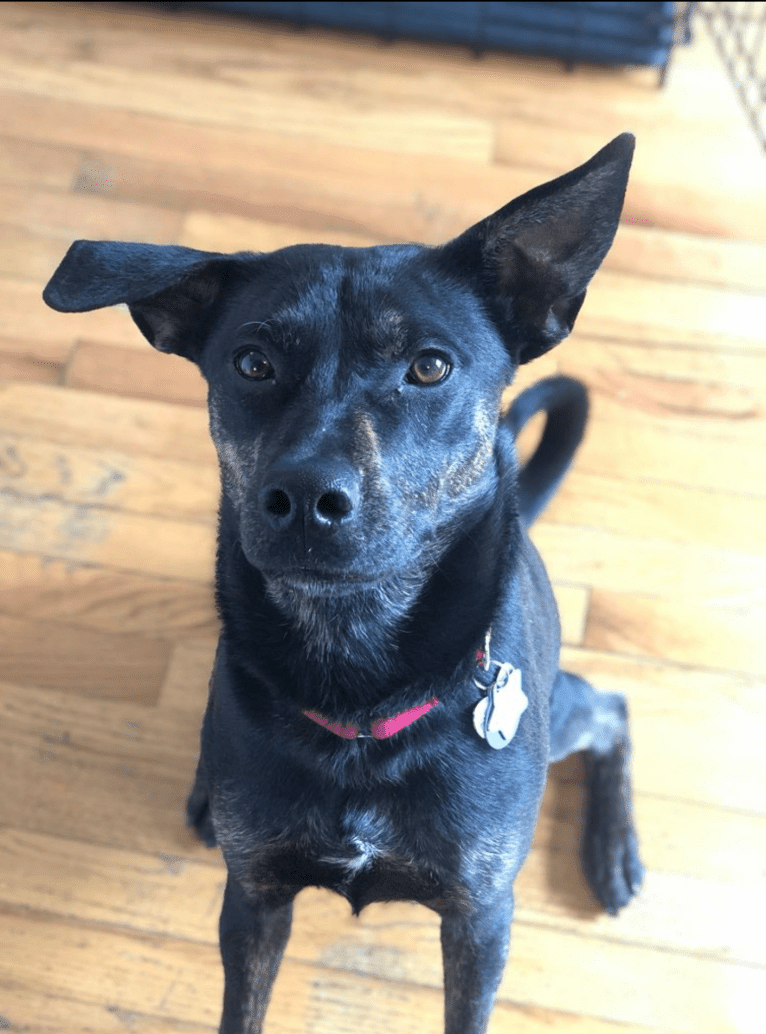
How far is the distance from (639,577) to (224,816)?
1.23 m

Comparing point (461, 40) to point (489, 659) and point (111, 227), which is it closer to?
point (111, 227)

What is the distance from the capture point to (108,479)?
2.80 m

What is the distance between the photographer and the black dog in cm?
158

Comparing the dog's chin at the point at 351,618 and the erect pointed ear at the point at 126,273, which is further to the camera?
the dog's chin at the point at 351,618

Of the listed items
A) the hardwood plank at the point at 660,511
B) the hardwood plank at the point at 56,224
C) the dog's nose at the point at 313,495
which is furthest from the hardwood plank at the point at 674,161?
the dog's nose at the point at 313,495

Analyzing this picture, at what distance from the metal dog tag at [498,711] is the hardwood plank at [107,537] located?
3.38 ft

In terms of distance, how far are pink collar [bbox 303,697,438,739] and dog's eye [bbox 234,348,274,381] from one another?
1.60 feet

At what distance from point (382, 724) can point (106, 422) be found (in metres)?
1.40

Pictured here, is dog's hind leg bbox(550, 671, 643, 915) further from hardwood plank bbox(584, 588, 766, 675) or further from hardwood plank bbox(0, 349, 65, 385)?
hardwood plank bbox(0, 349, 65, 385)

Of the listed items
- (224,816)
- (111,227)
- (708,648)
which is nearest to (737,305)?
(708,648)

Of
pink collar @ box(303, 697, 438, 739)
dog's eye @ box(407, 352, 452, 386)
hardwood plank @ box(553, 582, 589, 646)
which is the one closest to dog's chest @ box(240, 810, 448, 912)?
pink collar @ box(303, 697, 438, 739)

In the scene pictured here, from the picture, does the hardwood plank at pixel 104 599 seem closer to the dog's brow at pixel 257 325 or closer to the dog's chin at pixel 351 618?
the dog's chin at pixel 351 618

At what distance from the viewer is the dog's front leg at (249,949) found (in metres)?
1.87

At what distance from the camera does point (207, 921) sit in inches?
87.5
